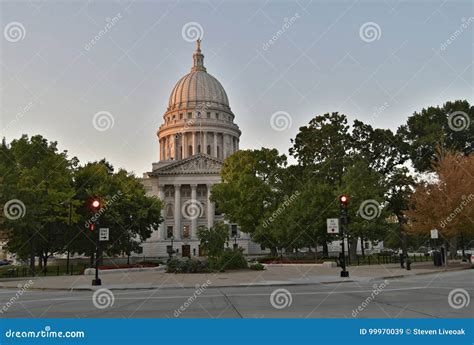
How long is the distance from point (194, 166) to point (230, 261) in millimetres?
61631

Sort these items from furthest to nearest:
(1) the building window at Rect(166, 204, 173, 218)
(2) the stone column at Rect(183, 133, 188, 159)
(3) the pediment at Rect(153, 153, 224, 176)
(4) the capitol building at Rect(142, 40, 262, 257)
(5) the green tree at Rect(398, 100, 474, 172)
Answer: (2) the stone column at Rect(183, 133, 188, 159), (1) the building window at Rect(166, 204, 173, 218), (3) the pediment at Rect(153, 153, 224, 176), (4) the capitol building at Rect(142, 40, 262, 257), (5) the green tree at Rect(398, 100, 474, 172)

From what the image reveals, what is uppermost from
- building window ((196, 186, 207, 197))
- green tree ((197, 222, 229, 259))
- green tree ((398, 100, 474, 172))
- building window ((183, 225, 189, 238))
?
green tree ((398, 100, 474, 172))

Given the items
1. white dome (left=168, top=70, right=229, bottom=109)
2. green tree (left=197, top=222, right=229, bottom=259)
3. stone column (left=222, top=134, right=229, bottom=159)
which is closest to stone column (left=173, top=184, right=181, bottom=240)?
stone column (left=222, top=134, right=229, bottom=159)

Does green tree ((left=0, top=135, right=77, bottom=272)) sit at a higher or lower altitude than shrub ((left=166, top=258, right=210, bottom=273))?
higher

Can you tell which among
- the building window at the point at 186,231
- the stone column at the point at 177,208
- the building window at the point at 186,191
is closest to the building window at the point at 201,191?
the building window at the point at 186,191

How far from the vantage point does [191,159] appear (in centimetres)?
10131

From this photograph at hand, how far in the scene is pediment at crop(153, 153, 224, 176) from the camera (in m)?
100

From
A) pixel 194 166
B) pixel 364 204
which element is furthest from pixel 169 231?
pixel 364 204

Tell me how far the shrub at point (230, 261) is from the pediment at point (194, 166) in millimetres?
58849

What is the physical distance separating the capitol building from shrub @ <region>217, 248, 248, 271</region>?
38.6 metres

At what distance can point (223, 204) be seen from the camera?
62062 millimetres

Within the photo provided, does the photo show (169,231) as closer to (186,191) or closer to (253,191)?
(186,191)

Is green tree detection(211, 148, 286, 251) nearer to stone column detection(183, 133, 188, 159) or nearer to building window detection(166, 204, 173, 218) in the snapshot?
building window detection(166, 204, 173, 218)

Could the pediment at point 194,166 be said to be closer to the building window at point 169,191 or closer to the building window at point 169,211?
the building window at point 169,191
